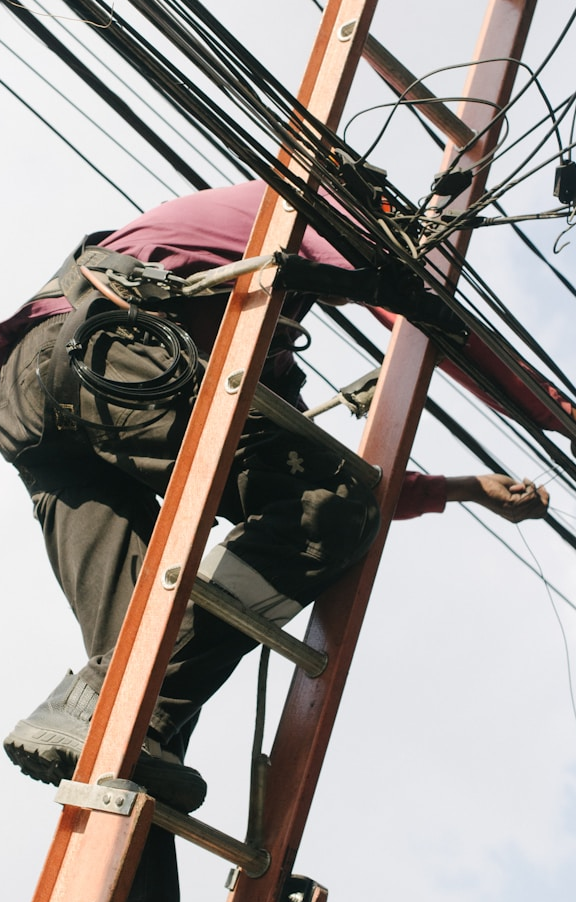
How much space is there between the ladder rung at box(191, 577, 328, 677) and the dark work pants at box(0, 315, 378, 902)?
8cm

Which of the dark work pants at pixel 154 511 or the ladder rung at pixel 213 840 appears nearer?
the ladder rung at pixel 213 840

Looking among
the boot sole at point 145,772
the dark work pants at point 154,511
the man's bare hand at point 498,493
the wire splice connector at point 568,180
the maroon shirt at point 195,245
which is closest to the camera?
the boot sole at point 145,772

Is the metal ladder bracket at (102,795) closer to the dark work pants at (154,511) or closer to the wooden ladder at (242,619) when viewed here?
the wooden ladder at (242,619)

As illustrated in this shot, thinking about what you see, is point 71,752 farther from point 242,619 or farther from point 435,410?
point 435,410

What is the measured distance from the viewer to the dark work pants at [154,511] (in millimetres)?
3445

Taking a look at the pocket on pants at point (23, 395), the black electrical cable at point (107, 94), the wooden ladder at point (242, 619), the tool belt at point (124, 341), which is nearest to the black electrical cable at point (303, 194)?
the wooden ladder at point (242, 619)

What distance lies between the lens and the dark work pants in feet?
11.3

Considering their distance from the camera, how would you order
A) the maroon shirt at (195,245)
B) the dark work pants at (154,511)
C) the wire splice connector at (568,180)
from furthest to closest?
1. the maroon shirt at (195,245)
2. the wire splice connector at (568,180)
3. the dark work pants at (154,511)

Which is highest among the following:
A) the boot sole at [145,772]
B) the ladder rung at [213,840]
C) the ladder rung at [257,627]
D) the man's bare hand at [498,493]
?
the man's bare hand at [498,493]

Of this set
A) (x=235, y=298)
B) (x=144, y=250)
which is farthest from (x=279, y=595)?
(x=144, y=250)

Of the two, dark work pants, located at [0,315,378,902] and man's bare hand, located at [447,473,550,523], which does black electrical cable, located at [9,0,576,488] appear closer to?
dark work pants, located at [0,315,378,902]

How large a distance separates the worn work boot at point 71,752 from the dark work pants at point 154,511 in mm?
79

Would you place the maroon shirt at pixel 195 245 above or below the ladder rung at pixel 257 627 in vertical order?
above

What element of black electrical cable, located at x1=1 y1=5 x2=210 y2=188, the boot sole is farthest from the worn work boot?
black electrical cable, located at x1=1 y1=5 x2=210 y2=188
